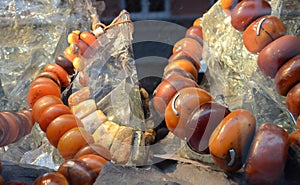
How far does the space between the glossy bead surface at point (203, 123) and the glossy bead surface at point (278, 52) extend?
0.18 meters

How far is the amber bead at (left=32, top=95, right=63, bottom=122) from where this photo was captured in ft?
4.11

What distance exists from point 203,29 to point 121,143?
0.61 m

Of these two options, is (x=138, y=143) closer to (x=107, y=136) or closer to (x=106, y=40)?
(x=107, y=136)

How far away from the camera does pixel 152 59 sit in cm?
127

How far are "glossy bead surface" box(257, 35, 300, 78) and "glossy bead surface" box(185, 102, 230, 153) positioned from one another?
176mm

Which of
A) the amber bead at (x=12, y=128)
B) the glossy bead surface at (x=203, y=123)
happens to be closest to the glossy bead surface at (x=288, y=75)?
the glossy bead surface at (x=203, y=123)

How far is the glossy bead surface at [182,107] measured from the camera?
943 millimetres

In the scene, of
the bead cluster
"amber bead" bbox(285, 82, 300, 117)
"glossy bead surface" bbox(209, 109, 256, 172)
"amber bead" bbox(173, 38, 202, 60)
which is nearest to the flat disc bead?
the bead cluster

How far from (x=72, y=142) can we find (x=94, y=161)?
123 millimetres

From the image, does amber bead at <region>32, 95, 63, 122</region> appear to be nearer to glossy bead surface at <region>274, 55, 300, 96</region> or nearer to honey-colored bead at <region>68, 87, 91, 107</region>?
honey-colored bead at <region>68, 87, 91, 107</region>

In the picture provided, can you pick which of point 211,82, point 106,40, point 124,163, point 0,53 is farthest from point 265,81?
point 0,53

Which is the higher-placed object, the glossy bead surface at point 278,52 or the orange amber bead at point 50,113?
the glossy bead surface at point 278,52

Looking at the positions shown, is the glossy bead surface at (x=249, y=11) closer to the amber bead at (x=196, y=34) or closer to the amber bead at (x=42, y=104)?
the amber bead at (x=196, y=34)

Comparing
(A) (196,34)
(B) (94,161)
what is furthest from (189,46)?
(B) (94,161)
